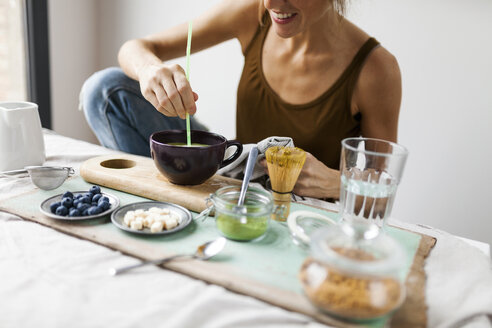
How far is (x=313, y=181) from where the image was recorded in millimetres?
948

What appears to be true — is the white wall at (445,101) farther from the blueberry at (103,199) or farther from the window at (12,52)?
the window at (12,52)

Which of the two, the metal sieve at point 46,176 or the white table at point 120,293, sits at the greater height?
the metal sieve at point 46,176

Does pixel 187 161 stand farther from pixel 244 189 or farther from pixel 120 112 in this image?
pixel 120 112

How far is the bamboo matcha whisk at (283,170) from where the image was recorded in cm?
76

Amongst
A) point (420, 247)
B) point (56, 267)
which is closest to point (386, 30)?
point (420, 247)

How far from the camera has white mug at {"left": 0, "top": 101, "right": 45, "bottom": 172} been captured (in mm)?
896

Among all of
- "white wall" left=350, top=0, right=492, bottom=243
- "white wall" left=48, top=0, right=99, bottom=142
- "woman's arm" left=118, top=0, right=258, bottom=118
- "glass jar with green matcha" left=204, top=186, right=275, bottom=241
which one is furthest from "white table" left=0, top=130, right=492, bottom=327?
"white wall" left=48, top=0, right=99, bottom=142

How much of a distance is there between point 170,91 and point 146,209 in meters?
0.27

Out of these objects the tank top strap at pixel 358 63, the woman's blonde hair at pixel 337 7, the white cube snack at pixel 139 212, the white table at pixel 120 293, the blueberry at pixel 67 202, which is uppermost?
the woman's blonde hair at pixel 337 7

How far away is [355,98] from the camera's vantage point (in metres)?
1.26

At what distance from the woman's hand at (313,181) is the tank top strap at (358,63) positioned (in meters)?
0.38

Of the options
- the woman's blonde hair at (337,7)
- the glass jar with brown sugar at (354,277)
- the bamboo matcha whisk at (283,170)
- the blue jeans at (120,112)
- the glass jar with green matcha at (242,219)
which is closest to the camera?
the glass jar with brown sugar at (354,277)

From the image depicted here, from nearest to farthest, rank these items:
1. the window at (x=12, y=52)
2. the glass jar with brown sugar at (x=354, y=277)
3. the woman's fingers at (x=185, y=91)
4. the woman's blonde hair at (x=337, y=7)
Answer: the glass jar with brown sugar at (x=354, y=277) → the woman's fingers at (x=185, y=91) → the woman's blonde hair at (x=337, y=7) → the window at (x=12, y=52)

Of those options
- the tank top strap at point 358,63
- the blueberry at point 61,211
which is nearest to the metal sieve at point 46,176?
the blueberry at point 61,211
